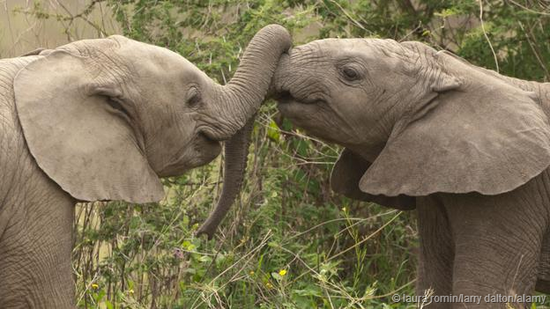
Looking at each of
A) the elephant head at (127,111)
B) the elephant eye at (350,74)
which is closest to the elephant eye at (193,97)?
the elephant head at (127,111)

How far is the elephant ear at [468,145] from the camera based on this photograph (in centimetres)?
633

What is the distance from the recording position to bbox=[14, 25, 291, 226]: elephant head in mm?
5750

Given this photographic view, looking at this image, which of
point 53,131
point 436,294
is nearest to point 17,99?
point 53,131

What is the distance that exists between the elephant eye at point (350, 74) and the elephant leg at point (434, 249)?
2.34ft

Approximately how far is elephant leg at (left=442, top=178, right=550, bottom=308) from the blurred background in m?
0.95

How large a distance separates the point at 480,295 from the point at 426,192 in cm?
52

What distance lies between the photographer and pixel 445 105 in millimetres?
6516

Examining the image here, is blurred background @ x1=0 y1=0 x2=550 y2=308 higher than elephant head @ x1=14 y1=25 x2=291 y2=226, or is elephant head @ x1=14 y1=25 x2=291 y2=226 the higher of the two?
elephant head @ x1=14 y1=25 x2=291 y2=226

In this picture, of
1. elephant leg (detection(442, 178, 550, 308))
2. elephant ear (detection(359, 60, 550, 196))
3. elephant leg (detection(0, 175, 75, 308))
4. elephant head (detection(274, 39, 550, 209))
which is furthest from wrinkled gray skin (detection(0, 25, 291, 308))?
elephant leg (detection(442, 178, 550, 308))

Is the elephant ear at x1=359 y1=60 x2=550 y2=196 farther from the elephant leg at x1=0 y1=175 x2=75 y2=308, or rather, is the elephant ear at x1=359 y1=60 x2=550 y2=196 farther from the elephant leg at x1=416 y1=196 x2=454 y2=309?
the elephant leg at x1=0 y1=175 x2=75 y2=308

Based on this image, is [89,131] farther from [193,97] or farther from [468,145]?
[468,145]

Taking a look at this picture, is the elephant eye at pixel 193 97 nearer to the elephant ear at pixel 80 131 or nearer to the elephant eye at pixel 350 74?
the elephant ear at pixel 80 131

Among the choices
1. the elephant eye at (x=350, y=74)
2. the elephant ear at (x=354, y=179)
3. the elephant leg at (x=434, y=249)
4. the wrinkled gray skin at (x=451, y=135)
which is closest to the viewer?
the wrinkled gray skin at (x=451, y=135)

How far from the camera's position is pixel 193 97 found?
20.7 ft
